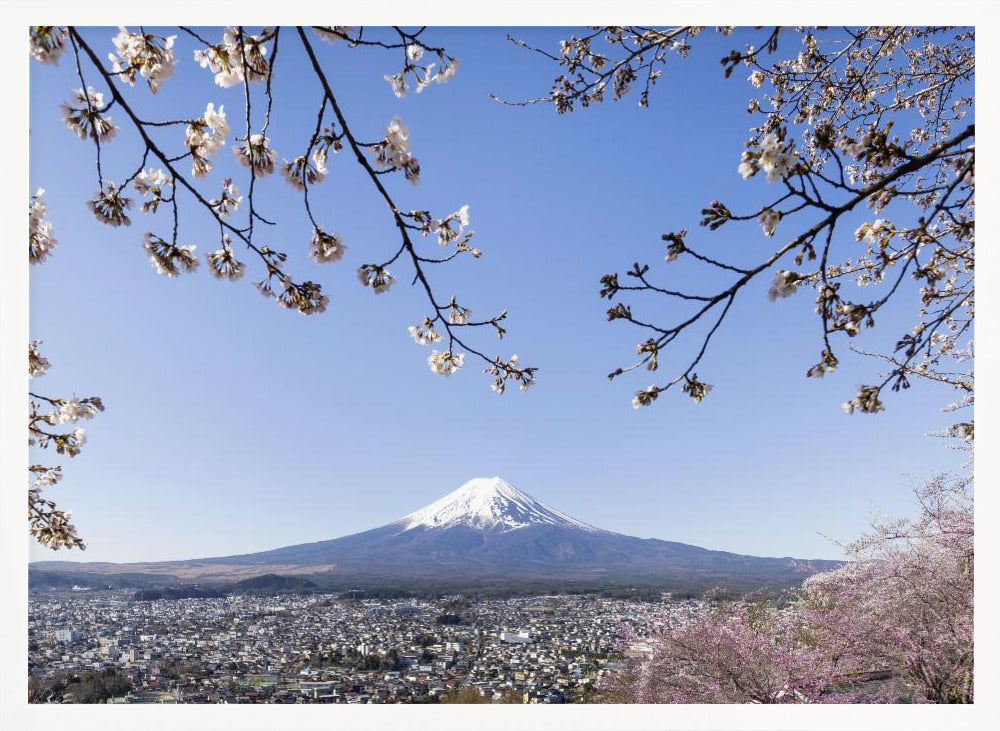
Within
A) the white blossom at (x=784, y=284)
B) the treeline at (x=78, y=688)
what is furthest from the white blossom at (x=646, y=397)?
the treeline at (x=78, y=688)

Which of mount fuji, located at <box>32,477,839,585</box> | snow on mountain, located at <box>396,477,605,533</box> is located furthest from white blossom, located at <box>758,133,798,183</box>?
snow on mountain, located at <box>396,477,605,533</box>

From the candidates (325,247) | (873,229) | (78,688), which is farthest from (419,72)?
(78,688)

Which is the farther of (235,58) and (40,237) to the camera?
(40,237)

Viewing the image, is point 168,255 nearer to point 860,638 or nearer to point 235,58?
point 235,58

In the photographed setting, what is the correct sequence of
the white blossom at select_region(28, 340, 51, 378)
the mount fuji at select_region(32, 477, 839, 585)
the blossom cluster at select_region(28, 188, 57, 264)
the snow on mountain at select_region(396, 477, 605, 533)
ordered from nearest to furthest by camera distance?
1. the blossom cluster at select_region(28, 188, 57, 264)
2. the white blossom at select_region(28, 340, 51, 378)
3. the mount fuji at select_region(32, 477, 839, 585)
4. the snow on mountain at select_region(396, 477, 605, 533)

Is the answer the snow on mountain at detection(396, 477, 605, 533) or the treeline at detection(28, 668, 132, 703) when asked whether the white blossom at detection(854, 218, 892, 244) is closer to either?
the treeline at detection(28, 668, 132, 703)

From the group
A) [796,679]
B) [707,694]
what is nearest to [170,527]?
[707,694]

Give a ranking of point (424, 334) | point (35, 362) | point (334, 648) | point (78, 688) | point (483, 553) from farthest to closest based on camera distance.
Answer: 1. point (483, 553)
2. point (334, 648)
3. point (78, 688)
4. point (35, 362)
5. point (424, 334)
